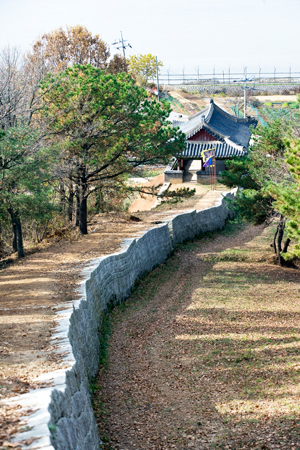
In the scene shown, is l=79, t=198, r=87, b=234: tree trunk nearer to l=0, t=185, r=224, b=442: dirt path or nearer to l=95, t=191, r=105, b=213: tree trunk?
l=0, t=185, r=224, b=442: dirt path

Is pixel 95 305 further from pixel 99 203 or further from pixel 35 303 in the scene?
pixel 99 203

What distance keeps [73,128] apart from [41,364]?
13755mm

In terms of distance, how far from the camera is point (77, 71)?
63.1 ft

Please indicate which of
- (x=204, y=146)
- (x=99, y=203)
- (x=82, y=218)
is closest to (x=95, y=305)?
(x=82, y=218)

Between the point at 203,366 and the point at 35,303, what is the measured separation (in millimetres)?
4313

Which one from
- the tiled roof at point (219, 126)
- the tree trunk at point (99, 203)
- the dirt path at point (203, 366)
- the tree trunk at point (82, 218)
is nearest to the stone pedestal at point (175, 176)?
the tiled roof at point (219, 126)

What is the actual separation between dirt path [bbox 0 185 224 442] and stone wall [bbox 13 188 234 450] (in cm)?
41

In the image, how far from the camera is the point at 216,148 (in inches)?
1513

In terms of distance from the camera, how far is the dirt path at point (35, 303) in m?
6.62

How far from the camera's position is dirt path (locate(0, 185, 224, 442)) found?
21.7ft

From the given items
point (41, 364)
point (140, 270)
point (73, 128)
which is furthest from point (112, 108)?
point (41, 364)

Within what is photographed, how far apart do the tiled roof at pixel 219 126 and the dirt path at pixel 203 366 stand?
2074cm

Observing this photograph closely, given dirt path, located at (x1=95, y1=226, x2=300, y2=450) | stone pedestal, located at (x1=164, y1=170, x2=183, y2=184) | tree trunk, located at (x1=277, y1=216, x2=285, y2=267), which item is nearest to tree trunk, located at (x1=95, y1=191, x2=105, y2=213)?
dirt path, located at (x1=95, y1=226, x2=300, y2=450)

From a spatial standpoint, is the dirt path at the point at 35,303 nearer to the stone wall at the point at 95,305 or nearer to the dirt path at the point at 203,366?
the stone wall at the point at 95,305
